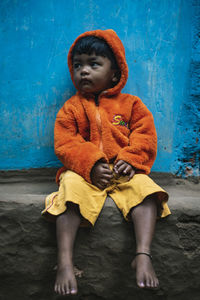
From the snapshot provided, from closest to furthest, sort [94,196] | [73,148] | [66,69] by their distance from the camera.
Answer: [94,196] < [73,148] < [66,69]

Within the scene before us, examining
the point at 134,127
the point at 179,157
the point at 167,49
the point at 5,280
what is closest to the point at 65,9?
the point at 167,49

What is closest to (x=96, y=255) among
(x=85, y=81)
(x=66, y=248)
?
(x=66, y=248)

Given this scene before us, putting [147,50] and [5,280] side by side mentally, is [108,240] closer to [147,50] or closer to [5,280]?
[5,280]

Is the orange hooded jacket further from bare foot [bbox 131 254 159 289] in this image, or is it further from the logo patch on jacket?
bare foot [bbox 131 254 159 289]

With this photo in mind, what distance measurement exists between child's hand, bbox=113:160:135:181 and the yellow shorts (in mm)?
31

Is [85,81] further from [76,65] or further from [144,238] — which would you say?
[144,238]

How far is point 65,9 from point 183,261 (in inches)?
68.5

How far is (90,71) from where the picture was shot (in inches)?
62.5

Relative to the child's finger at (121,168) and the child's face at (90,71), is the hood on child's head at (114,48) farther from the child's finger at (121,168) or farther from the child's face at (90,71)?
the child's finger at (121,168)

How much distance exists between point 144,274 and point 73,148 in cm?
72

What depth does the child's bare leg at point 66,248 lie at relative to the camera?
44.4 inches

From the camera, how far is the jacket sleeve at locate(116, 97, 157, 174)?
149cm

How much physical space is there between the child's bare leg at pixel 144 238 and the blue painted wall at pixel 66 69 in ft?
2.43

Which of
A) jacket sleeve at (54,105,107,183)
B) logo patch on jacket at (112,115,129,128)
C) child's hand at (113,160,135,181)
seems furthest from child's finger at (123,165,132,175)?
logo patch on jacket at (112,115,129,128)
